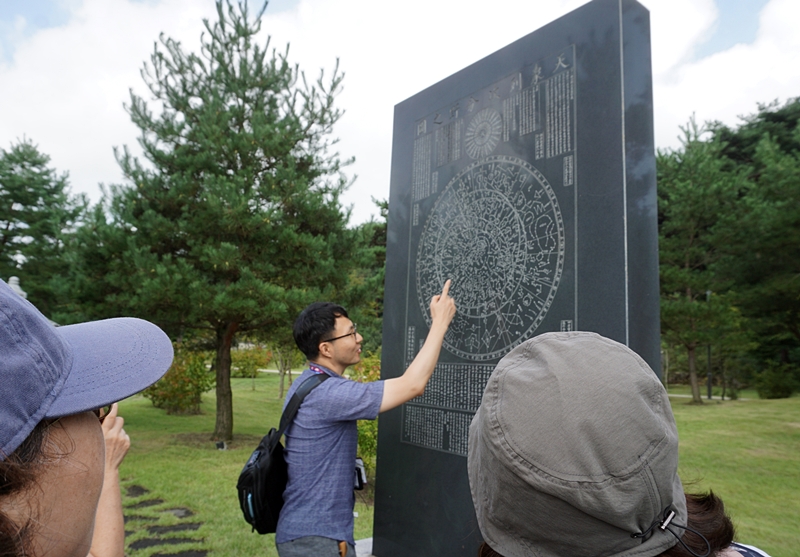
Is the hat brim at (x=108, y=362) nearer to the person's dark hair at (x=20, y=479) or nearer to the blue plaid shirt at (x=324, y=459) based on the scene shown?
the person's dark hair at (x=20, y=479)

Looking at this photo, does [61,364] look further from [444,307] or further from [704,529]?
[444,307]

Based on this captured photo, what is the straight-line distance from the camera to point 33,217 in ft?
42.0

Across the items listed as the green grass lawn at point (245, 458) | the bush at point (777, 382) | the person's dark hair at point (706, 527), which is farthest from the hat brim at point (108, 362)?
the bush at point (777, 382)

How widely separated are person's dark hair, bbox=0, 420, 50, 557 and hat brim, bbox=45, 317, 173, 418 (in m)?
0.04

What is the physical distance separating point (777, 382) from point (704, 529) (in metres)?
14.4

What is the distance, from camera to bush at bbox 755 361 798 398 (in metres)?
12.2

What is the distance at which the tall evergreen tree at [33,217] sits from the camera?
39.4 feet

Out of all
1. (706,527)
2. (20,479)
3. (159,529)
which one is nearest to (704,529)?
→ (706,527)

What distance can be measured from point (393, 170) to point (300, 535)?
2257mm

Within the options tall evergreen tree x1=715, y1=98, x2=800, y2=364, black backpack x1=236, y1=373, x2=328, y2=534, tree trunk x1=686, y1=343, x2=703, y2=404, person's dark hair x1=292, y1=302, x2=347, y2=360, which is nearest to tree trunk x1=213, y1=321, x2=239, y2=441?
person's dark hair x1=292, y1=302, x2=347, y2=360

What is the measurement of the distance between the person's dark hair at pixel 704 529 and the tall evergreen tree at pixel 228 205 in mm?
6632

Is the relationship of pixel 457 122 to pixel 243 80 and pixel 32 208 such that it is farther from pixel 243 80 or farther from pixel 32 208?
pixel 32 208

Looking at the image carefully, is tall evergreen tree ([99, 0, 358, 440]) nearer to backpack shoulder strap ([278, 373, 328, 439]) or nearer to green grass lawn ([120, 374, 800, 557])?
green grass lawn ([120, 374, 800, 557])

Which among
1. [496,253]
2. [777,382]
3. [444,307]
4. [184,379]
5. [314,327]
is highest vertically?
[496,253]
